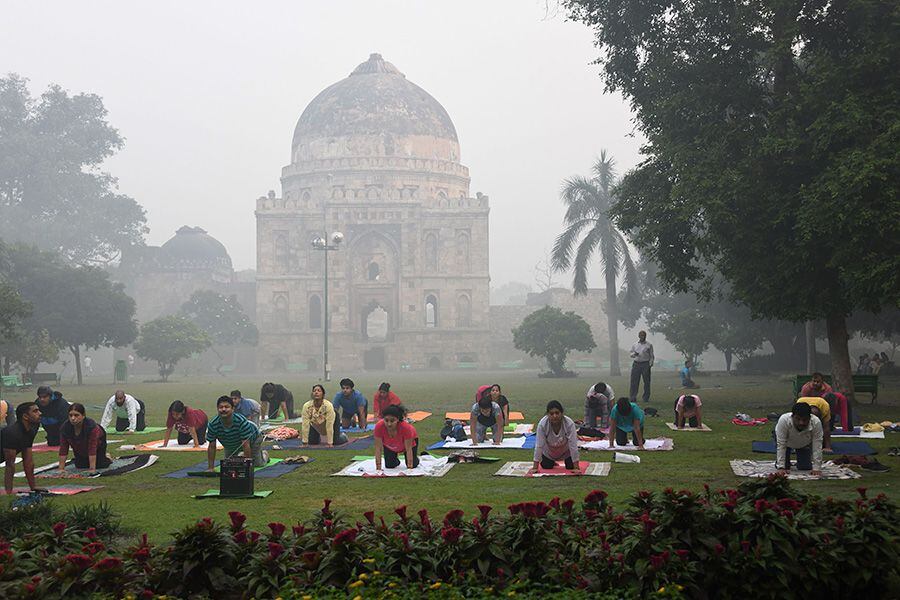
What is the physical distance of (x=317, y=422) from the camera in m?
14.2

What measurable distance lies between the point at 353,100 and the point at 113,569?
5872cm

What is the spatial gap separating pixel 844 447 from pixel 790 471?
2591mm

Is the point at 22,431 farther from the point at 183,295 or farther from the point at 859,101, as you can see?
the point at 183,295

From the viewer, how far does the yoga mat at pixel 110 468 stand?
1144 centimetres

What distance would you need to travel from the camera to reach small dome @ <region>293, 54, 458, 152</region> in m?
61.6

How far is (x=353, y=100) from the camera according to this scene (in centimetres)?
6241

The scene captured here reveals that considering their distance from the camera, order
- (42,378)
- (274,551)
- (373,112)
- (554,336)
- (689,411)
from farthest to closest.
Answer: (373,112) < (554,336) < (42,378) < (689,411) < (274,551)

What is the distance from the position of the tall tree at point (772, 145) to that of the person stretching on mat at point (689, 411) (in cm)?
312

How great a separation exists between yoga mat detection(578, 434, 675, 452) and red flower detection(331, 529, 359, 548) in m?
7.65

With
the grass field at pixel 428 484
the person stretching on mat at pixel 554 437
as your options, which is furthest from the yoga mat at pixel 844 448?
the person stretching on mat at pixel 554 437

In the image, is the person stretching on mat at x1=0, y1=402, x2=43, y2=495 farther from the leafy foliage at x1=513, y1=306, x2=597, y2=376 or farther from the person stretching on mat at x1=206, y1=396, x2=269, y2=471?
the leafy foliage at x1=513, y1=306, x2=597, y2=376

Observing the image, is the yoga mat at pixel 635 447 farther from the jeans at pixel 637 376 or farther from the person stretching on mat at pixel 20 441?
the jeans at pixel 637 376

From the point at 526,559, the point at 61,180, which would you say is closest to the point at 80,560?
the point at 526,559

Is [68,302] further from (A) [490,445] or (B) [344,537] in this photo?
(B) [344,537]
